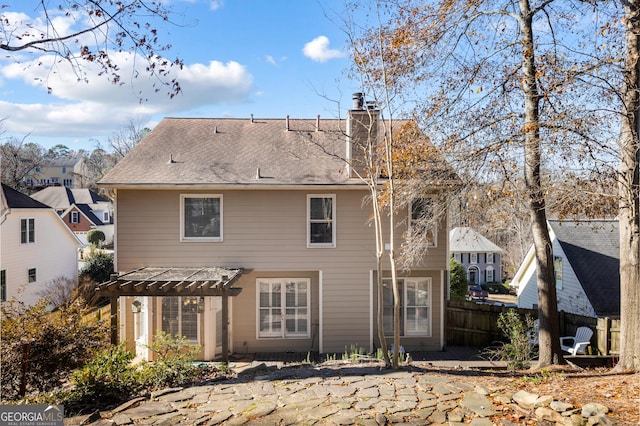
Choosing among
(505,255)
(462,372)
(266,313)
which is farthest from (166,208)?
(505,255)

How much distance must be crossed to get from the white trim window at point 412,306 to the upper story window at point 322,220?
2133mm

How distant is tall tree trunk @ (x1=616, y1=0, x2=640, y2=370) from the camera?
23.3 feet

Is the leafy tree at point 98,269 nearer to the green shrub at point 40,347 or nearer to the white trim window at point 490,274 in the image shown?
the green shrub at point 40,347

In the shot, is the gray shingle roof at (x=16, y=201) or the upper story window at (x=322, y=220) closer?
the upper story window at (x=322, y=220)

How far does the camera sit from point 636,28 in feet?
23.1

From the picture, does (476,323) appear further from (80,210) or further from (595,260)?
(80,210)

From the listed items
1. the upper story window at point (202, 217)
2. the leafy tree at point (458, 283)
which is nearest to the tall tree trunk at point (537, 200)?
the upper story window at point (202, 217)

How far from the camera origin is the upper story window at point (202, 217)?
12.1m

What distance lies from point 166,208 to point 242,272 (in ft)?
9.15

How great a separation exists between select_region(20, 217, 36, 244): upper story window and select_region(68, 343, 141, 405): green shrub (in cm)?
1605

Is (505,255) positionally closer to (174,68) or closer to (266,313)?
(266,313)

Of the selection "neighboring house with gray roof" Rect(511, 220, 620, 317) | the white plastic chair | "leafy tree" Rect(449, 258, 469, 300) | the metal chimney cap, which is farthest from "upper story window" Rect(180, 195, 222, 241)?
"leafy tree" Rect(449, 258, 469, 300)

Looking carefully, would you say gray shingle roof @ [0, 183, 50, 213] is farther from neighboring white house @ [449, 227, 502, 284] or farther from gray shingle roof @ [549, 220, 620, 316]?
neighboring white house @ [449, 227, 502, 284]

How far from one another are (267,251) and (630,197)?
8378mm
